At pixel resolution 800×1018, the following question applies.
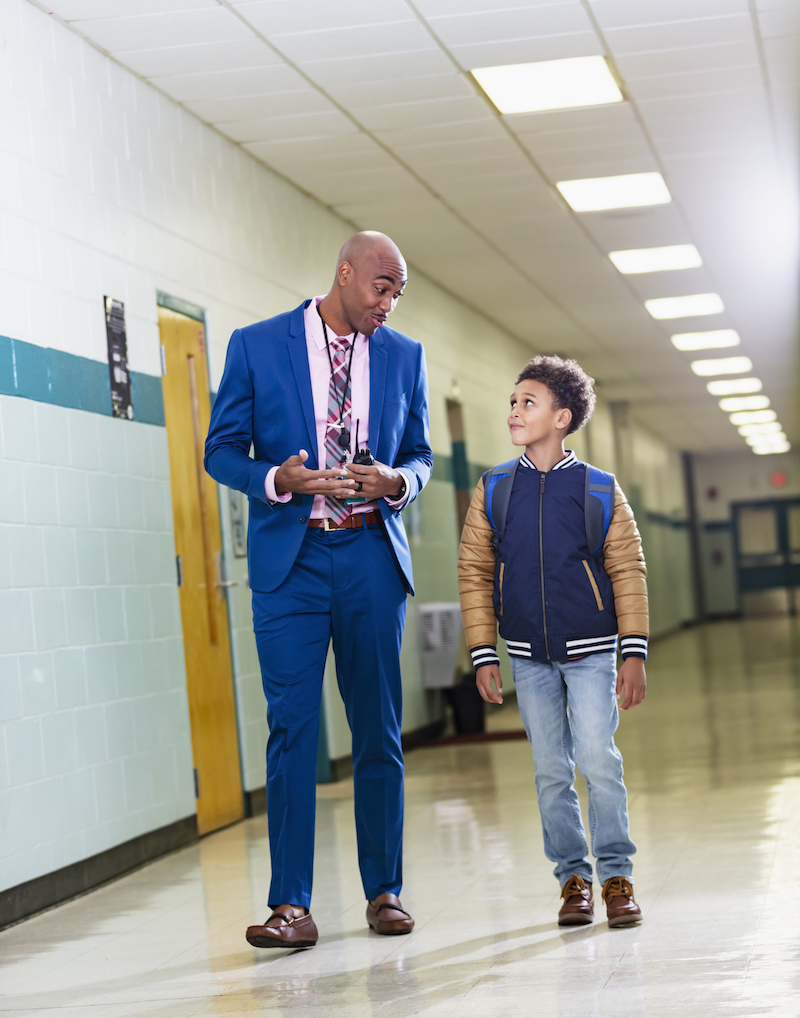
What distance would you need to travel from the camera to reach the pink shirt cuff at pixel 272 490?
2.91m

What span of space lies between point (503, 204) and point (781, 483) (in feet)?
59.2

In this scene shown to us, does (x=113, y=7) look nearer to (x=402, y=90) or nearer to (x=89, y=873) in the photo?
(x=402, y=90)

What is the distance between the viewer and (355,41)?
4.79 metres

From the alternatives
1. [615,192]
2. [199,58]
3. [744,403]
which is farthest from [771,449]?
[199,58]

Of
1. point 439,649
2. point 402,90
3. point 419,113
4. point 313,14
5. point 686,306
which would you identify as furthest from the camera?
point 686,306

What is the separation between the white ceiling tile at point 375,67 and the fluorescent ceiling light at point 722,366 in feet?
27.1

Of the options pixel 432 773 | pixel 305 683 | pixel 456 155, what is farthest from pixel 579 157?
pixel 305 683

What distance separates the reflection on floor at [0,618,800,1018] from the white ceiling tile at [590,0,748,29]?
295 cm

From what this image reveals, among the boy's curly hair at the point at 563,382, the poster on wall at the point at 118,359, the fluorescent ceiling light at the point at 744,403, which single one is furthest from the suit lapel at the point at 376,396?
the fluorescent ceiling light at the point at 744,403

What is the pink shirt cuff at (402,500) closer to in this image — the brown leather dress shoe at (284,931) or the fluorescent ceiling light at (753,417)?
the brown leather dress shoe at (284,931)

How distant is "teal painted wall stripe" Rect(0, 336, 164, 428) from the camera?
12.7 ft

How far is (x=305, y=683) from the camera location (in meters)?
3.01

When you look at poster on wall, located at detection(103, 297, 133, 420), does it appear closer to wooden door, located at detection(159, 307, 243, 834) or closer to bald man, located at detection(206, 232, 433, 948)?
wooden door, located at detection(159, 307, 243, 834)

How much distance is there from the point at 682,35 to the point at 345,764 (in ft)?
12.4
